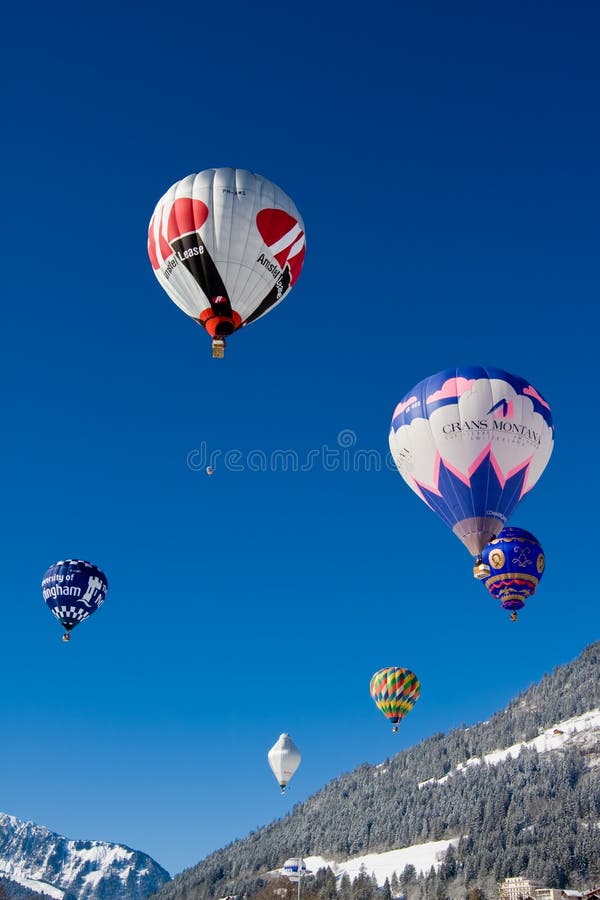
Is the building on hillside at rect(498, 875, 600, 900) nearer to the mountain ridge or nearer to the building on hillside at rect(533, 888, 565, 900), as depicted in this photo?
the building on hillside at rect(533, 888, 565, 900)

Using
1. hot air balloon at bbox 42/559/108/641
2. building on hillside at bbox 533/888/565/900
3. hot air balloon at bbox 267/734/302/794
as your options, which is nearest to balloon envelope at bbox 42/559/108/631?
hot air balloon at bbox 42/559/108/641

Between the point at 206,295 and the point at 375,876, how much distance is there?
13595cm

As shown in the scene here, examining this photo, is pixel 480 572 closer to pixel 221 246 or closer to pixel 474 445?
pixel 474 445

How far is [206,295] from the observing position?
27.7m

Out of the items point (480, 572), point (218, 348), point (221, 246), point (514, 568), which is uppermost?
point (221, 246)

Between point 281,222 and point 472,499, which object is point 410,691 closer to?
point 472,499

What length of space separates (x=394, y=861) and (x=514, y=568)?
4886 inches

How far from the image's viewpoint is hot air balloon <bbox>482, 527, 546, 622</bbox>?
43.9 m

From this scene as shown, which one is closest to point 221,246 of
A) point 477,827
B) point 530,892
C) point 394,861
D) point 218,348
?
point 218,348

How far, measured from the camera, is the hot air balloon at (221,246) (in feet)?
90.7

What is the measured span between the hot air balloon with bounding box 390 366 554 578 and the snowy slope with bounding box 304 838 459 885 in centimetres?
12107

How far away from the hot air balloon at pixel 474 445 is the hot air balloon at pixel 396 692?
33.2m

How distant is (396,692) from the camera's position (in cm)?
6188

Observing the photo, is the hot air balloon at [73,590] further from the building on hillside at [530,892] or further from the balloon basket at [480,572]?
the building on hillside at [530,892]
